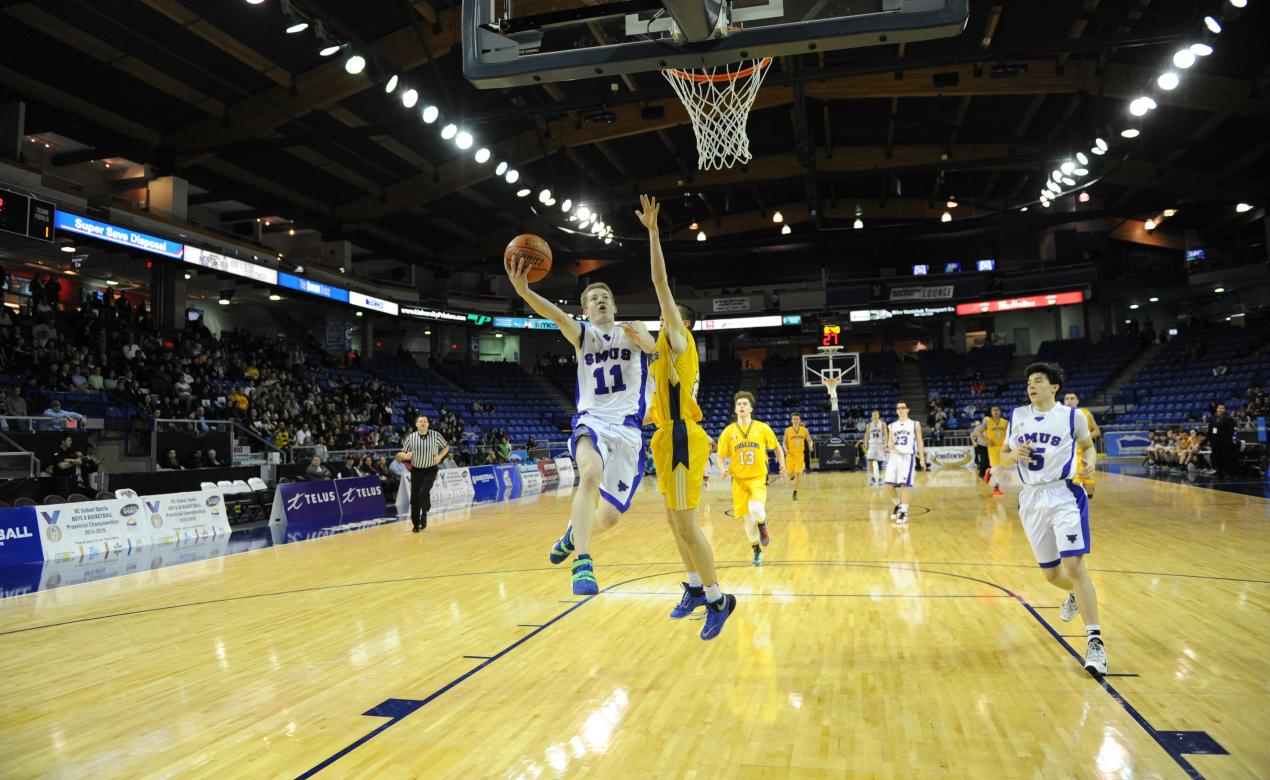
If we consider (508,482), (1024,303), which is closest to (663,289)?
(508,482)

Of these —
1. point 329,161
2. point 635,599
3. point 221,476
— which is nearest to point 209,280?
point 329,161

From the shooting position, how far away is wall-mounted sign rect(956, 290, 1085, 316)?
33750mm

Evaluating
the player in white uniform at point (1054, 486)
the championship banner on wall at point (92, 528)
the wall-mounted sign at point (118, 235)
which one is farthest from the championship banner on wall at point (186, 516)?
the player in white uniform at point (1054, 486)

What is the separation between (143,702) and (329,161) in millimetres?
22468

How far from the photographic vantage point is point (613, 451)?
4.87 meters

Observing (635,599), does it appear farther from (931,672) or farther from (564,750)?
(564,750)

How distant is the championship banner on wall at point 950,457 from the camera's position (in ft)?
89.2

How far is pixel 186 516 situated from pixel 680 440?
11055 mm

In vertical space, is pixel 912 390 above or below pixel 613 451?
above

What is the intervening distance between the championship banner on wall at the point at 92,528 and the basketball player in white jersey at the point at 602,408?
9294mm

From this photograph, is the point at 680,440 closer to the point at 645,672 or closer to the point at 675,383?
the point at 675,383

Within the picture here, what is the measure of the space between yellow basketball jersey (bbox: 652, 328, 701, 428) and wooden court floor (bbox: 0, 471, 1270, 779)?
1.56 m

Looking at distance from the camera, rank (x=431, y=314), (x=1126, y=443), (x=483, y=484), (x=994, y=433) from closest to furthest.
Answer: (x=994, y=433)
(x=483, y=484)
(x=1126, y=443)
(x=431, y=314)

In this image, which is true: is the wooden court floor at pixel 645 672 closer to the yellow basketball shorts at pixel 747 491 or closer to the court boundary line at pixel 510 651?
the court boundary line at pixel 510 651
